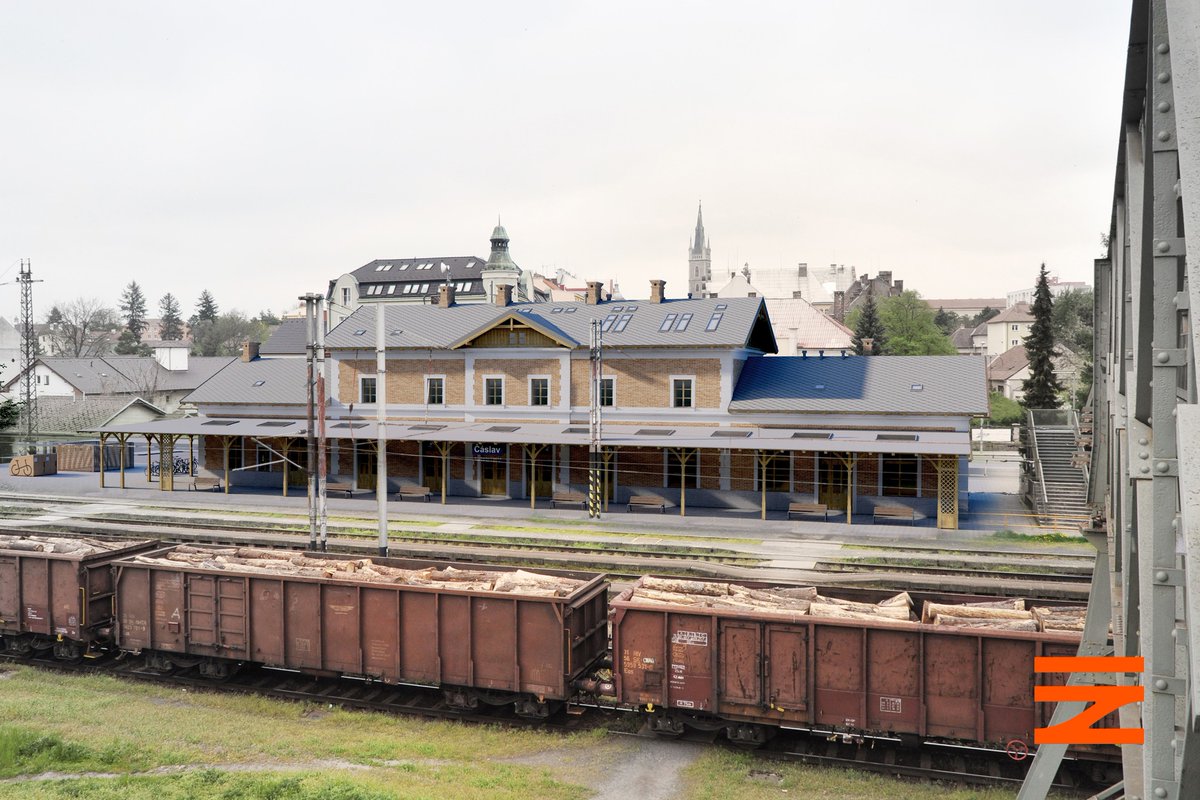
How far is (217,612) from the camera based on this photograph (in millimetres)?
15672

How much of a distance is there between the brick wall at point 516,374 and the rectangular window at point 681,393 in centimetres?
556

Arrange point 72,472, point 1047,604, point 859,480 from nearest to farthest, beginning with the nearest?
1. point 1047,604
2. point 859,480
3. point 72,472

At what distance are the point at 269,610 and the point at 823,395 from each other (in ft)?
89.6

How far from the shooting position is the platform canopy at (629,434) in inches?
1280

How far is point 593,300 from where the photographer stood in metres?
45.8

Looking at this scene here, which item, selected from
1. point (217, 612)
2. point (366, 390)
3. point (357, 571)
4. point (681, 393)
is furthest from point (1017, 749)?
point (366, 390)

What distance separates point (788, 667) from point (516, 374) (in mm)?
29375

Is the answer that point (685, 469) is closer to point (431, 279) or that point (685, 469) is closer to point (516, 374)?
point (516, 374)

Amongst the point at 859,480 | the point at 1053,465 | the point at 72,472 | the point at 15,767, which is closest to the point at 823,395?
the point at 859,480

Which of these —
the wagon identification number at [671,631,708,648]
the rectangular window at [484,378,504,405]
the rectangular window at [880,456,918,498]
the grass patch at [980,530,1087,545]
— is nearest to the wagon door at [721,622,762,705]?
the wagon identification number at [671,631,708,648]

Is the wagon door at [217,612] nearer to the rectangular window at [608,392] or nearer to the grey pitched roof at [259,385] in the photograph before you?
the rectangular window at [608,392]

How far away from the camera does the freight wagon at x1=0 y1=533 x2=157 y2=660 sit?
55.2 ft

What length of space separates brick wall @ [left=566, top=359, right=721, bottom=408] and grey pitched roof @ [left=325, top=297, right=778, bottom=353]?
96cm

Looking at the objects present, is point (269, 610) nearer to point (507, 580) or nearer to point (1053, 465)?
point (507, 580)
